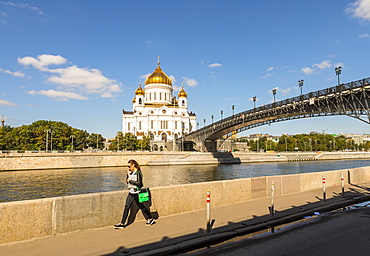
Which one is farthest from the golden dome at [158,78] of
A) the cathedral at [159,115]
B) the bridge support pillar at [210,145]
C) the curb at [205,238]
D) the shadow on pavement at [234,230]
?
the curb at [205,238]

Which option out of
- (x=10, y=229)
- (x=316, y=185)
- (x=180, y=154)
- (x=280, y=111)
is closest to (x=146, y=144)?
(x=180, y=154)

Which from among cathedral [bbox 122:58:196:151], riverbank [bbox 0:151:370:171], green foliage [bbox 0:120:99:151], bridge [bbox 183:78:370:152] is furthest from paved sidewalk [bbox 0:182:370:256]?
cathedral [bbox 122:58:196:151]

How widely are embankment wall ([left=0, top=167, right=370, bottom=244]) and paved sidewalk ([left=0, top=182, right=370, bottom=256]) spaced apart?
0.72ft

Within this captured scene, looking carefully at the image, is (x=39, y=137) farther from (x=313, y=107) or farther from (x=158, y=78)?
(x=313, y=107)

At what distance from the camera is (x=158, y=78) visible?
385 feet

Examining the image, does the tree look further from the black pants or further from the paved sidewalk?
the black pants

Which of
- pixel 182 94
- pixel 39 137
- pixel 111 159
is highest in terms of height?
pixel 182 94

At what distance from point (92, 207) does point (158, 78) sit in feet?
369

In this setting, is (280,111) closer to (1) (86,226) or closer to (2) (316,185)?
(2) (316,185)

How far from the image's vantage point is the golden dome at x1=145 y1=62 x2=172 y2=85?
11706 cm

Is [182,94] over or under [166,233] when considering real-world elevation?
over

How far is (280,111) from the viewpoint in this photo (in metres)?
47.1

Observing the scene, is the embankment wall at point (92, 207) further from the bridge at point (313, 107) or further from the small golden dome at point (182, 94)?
the small golden dome at point (182, 94)

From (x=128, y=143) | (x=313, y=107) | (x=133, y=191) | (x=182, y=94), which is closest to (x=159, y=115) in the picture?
(x=182, y=94)
